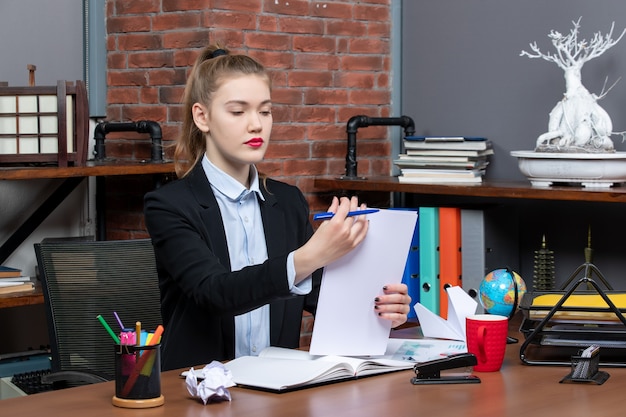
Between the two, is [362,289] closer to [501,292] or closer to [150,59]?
[501,292]

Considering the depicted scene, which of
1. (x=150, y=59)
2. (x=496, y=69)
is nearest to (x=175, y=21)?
(x=150, y=59)

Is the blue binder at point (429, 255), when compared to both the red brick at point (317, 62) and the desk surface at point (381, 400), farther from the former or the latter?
the desk surface at point (381, 400)

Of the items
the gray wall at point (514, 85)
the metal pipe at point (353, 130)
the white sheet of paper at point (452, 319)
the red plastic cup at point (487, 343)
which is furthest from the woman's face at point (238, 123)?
the gray wall at point (514, 85)

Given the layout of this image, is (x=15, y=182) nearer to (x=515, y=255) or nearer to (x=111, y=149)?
(x=111, y=149)

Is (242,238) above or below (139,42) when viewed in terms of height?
below

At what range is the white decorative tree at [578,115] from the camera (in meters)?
3.07

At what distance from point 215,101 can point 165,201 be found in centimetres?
27

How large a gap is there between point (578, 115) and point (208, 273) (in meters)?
1.51

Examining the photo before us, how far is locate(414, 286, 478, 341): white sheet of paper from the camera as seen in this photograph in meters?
2.20

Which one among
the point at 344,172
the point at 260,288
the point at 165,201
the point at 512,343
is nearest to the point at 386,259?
the point at 260,288

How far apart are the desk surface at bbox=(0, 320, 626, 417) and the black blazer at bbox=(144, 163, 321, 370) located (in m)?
0.24

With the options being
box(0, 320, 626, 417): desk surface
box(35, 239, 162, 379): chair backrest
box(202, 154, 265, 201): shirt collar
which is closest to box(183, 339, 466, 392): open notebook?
box(0, 320, 626, 417): desk surface

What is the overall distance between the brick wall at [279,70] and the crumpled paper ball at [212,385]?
186cm

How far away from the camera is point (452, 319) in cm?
222
